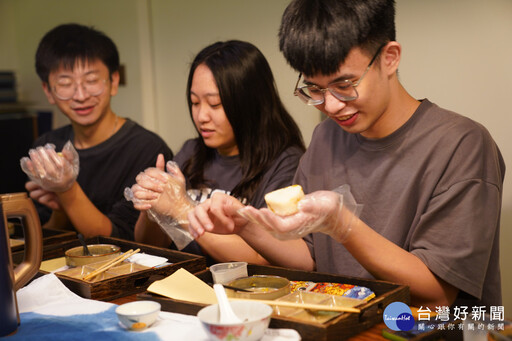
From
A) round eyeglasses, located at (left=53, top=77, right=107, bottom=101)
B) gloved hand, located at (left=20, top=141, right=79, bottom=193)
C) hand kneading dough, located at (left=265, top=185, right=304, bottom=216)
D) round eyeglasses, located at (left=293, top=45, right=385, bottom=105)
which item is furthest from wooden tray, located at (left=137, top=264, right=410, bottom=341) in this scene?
round eyeglasses, located at (left=53, top=77, right=107, bottom=101)

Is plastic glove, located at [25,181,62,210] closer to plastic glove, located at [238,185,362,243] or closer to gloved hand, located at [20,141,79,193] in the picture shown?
gloved hand, located at [20,141,79,193]

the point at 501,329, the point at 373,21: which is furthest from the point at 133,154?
the point at 501,329

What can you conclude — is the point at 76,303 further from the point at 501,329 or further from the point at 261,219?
the point at 501,329

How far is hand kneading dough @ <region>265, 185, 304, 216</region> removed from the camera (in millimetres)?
1157

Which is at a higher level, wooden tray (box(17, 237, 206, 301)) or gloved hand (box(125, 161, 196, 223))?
gloved hand (box(125, 161, 196, 223))

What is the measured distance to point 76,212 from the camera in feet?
7.29

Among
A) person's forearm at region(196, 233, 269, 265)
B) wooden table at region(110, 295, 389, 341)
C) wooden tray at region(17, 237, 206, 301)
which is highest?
wooden table at region(110, 295, 389, 341)

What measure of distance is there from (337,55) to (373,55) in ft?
0.37

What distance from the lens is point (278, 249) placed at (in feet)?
5.27

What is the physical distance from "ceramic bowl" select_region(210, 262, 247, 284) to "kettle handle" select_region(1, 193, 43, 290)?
0.40 meters

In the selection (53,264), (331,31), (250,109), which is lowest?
(53,264)

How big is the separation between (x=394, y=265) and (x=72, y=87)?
1.80 m

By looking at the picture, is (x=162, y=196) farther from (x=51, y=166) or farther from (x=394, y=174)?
(x=394, y=174)

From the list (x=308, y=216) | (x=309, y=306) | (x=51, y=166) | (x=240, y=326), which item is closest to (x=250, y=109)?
(x=51, y=166)
